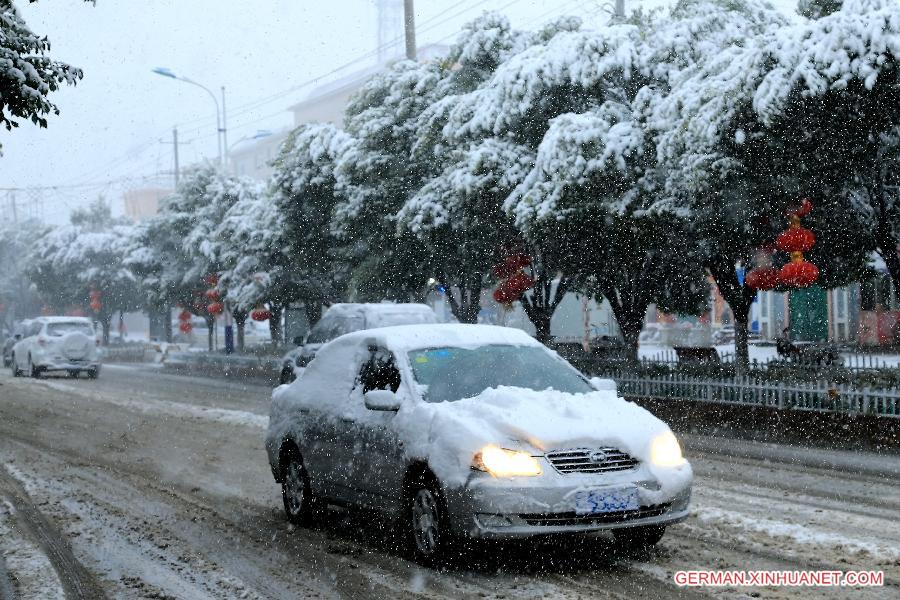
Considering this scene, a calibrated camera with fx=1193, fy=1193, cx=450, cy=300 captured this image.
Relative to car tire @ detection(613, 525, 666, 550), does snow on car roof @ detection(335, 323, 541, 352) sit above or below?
above

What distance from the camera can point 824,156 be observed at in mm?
16125

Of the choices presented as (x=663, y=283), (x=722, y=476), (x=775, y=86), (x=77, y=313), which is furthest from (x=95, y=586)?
(x=77, y=313)

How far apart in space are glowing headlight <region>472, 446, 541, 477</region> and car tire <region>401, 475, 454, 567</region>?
1.19ft

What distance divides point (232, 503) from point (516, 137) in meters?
12.0

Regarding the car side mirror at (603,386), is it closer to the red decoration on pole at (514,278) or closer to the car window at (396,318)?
the car window at (396,318)

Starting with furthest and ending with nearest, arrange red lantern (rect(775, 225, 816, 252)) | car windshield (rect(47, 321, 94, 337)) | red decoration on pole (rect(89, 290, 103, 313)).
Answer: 1. red decoration on pole (rect(89, 290, 103, 313))
2. car windshield (rect(47, 321, 94, 337))
3. red lantern (rect(775, 225, 816, 252))

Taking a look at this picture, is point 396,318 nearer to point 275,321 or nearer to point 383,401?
point 383,401

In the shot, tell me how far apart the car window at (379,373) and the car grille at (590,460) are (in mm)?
1575

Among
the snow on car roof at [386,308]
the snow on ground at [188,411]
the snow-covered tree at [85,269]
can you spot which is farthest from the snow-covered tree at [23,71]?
the snow-covered tree at [85,269]

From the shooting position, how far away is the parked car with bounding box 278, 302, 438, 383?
20.9 metres

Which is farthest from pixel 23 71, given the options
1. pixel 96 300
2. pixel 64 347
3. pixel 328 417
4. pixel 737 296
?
pixel 96 300

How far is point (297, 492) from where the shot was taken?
9.33m

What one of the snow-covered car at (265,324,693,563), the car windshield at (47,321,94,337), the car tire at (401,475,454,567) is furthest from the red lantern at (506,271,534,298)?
the car tire at (401,475,454,567)

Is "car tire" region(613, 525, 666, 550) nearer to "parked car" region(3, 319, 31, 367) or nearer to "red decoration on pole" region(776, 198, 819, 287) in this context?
"red decoration on pole" region(776, 198, 819, 287)
